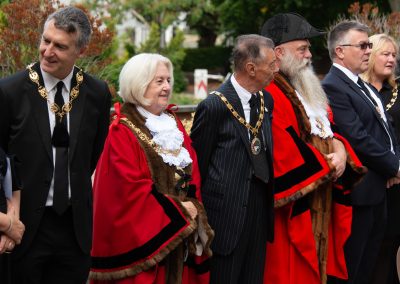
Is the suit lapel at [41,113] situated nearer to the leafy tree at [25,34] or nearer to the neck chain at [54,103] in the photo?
the neck chain at [54,103]

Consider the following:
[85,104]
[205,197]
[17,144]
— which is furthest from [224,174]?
[17,144]

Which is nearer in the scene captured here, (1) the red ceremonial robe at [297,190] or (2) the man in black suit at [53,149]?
(2) the man in black suit at [53,149]

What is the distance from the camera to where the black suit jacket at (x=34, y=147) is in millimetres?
4105

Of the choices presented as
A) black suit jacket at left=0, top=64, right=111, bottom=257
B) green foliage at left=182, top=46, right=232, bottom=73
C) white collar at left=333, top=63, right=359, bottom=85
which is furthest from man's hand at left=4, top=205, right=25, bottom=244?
green foliage at left=182, top=46, right=232, bottom=73

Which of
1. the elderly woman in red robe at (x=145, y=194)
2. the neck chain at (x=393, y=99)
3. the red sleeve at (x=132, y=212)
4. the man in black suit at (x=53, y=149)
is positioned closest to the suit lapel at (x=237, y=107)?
the elderly woman in red robe at (x=145, y=194)

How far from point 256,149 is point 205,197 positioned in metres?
0.46

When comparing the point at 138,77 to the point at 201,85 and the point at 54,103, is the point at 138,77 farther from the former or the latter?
the point at 201,85

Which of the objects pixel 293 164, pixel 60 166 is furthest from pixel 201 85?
pixel 60 166

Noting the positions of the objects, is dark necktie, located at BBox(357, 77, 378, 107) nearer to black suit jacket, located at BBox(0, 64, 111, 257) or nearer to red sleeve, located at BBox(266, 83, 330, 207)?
red sleeve, located at BBox(266, 83, 330, 207)

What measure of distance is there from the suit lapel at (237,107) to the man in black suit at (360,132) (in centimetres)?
121

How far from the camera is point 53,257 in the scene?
421cm

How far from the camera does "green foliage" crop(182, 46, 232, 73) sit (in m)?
39.2

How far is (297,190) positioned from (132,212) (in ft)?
4.39

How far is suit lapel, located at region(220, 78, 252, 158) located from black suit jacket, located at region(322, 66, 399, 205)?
1208 mm
